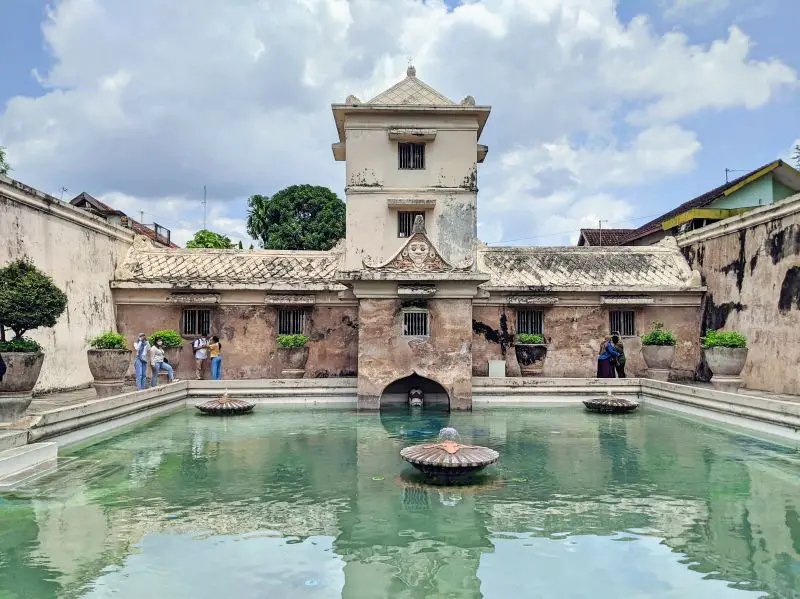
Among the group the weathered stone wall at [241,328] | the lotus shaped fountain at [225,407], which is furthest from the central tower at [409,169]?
the lotus shaped fountain at [225,407]

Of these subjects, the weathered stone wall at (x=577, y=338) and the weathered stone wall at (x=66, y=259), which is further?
the weathered stone wall at (x=577, y=338)

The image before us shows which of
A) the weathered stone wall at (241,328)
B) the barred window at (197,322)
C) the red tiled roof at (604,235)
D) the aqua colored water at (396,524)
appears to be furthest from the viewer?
the red tiled roof at (604,235)

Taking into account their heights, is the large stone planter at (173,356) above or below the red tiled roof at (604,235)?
below

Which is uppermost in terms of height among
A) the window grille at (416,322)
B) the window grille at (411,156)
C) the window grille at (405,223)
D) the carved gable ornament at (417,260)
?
the window grille at (411,156)

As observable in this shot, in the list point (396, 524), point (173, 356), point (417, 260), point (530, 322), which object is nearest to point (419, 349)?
point (417, 260)

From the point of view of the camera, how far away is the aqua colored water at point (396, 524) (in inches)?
174

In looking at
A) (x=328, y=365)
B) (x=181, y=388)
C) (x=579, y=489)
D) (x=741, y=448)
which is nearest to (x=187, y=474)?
(x=579, y=489)

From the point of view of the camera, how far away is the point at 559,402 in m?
13.7

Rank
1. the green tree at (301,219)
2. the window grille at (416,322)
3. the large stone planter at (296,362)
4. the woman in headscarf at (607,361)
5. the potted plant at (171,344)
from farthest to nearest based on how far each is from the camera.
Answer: the green tree at (301,219)
the large stone planter at (296,362)
the woman in headscarf at (607,361)
the potted plant at (171,344)
the window grille at (416,322)

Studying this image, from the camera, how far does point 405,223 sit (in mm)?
16984

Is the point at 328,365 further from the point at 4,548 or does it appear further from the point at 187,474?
the point at 4,548

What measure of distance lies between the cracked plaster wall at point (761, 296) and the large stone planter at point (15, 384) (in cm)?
1474

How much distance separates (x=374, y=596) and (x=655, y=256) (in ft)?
54.7

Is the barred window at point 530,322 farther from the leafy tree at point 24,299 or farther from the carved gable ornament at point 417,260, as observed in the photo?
the leafy tree at point 24,299
